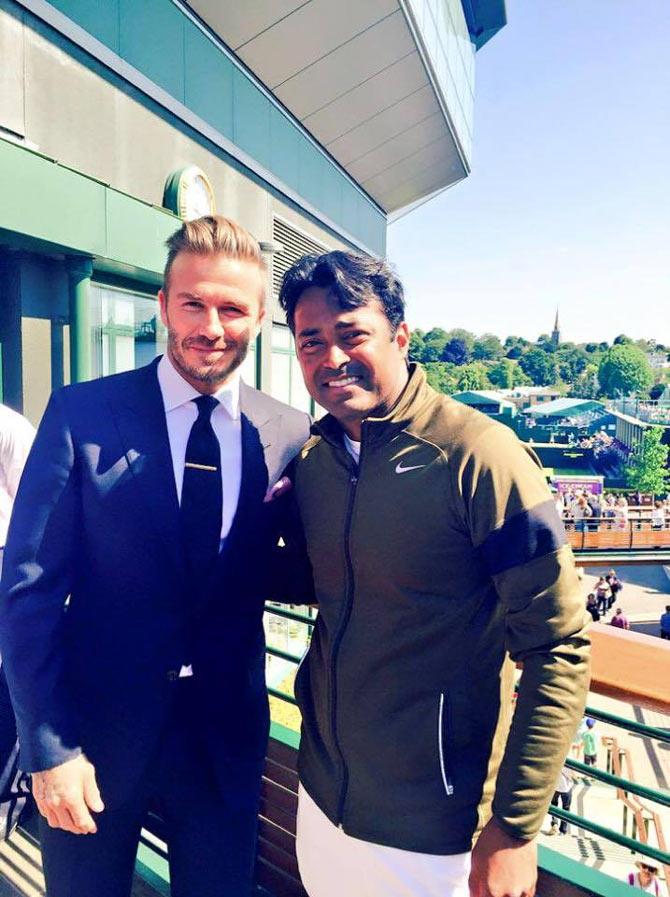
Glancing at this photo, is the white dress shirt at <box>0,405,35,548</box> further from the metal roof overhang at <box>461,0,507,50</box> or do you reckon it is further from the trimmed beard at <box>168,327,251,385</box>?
the metal roof overhang at <box>461,0,507,50</box>

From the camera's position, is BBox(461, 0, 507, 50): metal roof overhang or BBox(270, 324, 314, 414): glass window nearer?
BBox(270, 324, 314, 414): glass window

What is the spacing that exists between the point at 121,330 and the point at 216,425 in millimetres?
8400

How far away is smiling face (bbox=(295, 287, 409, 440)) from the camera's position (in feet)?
6.18

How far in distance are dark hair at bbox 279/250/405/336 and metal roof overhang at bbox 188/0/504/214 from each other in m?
11.4

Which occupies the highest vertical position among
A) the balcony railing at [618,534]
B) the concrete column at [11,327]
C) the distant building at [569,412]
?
the distant building at [569,412]

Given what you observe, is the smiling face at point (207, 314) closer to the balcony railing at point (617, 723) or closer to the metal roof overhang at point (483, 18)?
the balcony railing at point (617, 723)

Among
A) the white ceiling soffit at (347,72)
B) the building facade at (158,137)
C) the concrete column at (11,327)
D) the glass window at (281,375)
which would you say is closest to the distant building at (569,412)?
the white ceiling soffit at (347,72)

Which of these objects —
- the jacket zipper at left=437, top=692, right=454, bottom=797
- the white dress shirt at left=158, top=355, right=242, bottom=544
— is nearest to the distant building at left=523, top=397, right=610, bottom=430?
the white dress shirt at left=158, top=355, right=242, bottom=544

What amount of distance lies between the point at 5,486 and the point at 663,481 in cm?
4539

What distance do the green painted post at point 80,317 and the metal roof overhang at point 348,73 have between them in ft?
19.3

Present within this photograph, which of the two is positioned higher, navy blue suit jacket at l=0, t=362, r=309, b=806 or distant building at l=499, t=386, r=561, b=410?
distant building at l=499, t=386, r=561, b=410

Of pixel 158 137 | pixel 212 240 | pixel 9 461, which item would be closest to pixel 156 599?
pixel 212 240

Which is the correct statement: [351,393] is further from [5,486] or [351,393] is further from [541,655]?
[5,486]

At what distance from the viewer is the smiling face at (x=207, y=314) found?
1.94m
